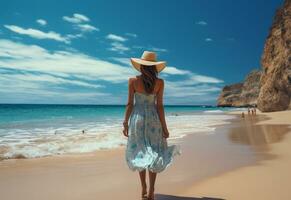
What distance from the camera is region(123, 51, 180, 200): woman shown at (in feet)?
13.3

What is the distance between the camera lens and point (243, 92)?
108 metres

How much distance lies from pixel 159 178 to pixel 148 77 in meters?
2.18

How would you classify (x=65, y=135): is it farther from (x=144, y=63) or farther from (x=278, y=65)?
(x=278, y=65)

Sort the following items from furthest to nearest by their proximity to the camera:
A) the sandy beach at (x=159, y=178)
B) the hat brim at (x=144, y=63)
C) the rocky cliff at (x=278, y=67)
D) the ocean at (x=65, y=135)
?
the rocky cliff at (x=278, y=67) < the ocean at (x=65, y=135) < the sandy beach at (x=159, y=178) < the hat brim at (x=144, y=63)

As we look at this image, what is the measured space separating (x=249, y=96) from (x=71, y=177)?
105 metres

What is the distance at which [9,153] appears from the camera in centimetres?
788

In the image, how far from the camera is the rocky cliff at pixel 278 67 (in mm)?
39438

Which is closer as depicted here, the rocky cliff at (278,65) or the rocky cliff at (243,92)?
the rocky cliff at (278,65)

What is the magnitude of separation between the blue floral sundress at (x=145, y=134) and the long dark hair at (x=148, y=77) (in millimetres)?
112

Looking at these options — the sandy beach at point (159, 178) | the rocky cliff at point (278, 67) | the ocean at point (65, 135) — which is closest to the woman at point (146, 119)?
the sandy beach at point (159, 178)

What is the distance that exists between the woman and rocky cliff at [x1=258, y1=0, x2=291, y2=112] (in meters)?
38.9

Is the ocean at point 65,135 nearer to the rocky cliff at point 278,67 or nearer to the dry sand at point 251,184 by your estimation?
the dry sand at point 251,184

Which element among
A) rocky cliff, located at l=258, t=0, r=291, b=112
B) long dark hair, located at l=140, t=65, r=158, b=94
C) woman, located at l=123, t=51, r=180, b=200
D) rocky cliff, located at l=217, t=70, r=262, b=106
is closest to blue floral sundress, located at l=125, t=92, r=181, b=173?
woman, located at l=123, t=51, r=180, b=200

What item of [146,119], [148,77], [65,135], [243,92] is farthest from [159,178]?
[243,92]
